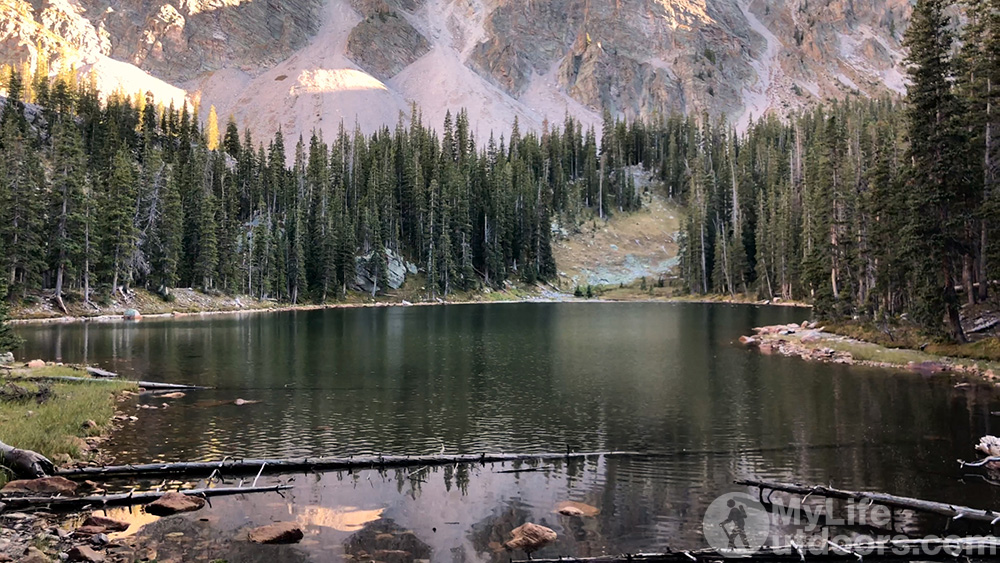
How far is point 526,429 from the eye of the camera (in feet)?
78.8

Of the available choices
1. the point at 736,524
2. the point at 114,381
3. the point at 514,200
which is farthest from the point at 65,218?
the point at 514,200

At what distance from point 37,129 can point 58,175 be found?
57442 millimetres

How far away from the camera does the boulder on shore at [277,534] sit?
44.8ft

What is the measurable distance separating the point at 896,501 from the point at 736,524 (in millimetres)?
3587

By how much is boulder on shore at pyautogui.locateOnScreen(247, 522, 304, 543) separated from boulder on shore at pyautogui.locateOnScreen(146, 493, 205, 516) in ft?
7.33

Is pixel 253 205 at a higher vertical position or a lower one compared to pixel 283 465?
higher

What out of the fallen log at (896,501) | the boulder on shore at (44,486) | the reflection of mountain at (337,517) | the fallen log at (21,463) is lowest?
the reflection of mountain at (337,517)

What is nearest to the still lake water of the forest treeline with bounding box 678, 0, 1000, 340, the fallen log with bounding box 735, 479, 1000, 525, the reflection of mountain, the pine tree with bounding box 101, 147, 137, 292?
the reflection of mountain

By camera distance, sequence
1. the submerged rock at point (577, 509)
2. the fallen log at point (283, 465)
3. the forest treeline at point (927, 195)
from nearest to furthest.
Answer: the submerged rock at point (577, 509) < the fallen log at point (283, 465) < the forest treeline at point (927, 195)

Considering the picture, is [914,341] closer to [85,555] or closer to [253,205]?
[85,555]

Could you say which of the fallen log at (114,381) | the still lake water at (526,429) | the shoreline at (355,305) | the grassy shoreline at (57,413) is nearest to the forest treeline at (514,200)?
the shoreline at (355,305)

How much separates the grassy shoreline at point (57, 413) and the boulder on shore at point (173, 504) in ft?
12.4

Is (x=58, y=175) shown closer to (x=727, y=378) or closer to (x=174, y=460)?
(x=174, y=460)

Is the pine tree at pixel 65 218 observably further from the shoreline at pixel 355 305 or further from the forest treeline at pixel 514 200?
the shoreline at pixel 355 305
